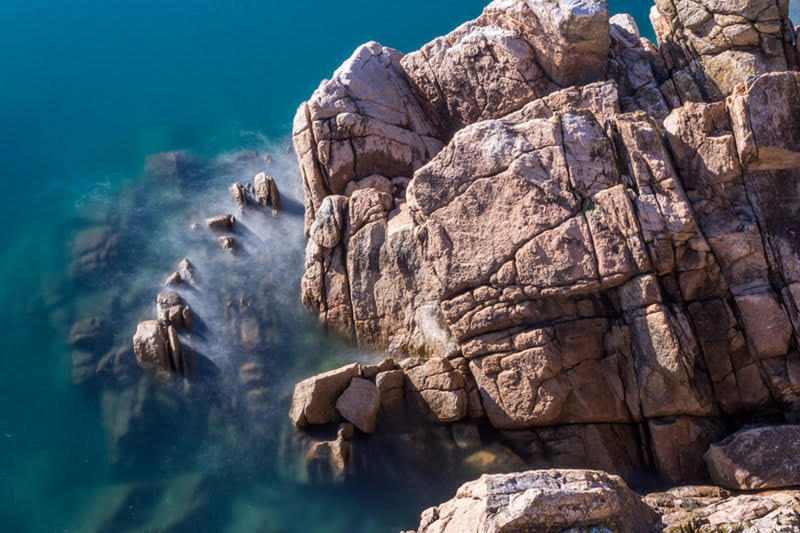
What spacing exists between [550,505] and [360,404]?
5.91 meters

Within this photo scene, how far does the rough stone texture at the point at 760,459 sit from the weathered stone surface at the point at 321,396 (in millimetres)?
7465

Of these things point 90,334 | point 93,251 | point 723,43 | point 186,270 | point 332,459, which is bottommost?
point 332,459

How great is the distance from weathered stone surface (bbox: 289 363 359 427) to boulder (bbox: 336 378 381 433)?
0.64 ft

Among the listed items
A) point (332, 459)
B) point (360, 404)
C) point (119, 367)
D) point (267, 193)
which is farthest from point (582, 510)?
point (267, 193)

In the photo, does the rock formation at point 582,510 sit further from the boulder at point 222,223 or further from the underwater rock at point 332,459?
the boulder at point 222,223

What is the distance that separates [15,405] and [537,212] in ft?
41.4

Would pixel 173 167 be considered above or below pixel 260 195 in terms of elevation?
above

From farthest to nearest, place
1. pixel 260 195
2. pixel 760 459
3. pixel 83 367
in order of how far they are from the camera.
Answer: pixel 260 195 → pixel 83 367 → pixel 760 459

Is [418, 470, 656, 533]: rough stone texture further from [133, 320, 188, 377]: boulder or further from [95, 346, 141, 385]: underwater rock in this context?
[95, 346, 141, 385]: underwater rock

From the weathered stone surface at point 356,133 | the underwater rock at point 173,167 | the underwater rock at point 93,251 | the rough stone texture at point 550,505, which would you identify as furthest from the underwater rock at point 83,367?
the rough stone texture at point 550,505

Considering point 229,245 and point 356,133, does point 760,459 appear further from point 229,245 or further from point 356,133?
point 229,245

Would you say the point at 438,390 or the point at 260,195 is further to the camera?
the point at 260,195

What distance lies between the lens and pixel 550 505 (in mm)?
8547

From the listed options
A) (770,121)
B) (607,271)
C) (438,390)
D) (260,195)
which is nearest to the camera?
(607,271)
